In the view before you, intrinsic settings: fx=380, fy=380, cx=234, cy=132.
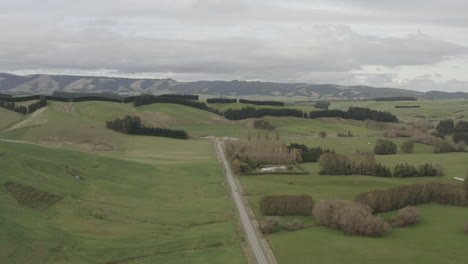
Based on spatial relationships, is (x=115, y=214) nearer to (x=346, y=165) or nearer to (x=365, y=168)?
(x=346, y=165)

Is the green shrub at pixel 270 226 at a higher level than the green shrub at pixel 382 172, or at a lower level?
lower

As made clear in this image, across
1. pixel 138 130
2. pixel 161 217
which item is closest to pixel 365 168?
pixel 161 217

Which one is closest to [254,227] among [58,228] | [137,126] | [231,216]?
[231,216]

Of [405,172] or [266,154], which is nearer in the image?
[405,172]

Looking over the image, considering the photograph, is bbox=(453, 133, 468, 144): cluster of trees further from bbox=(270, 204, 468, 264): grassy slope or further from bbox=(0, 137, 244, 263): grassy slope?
bbox=(0, 137, 244, 263): grassy slope

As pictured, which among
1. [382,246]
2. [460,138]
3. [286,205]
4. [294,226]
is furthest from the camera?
[460,138]

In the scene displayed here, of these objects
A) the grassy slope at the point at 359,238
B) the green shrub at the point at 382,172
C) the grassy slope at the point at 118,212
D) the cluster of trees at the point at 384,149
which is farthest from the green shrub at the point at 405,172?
the grassy slope at the point at 118,212

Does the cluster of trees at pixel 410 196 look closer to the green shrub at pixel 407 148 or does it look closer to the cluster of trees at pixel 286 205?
the cluster of trees at pixel 286 205
